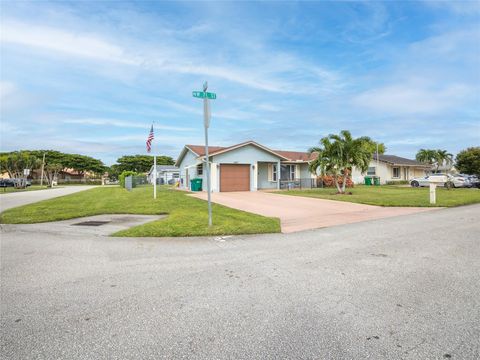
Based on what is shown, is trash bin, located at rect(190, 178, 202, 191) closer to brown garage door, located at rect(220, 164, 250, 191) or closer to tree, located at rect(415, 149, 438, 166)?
brown garage door, located at rect(220, 164, 250, 191)

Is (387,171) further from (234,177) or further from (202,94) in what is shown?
(202,94)

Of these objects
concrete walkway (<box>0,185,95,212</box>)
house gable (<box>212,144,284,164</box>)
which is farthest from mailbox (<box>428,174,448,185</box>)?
concrete walkway (<box>0,185,95,212</box>)

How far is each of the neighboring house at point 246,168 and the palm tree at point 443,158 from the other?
83.3 ft

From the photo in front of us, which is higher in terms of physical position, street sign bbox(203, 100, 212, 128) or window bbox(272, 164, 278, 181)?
street sign bbox(203, 100, 212, 128)

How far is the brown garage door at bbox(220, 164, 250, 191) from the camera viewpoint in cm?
2339

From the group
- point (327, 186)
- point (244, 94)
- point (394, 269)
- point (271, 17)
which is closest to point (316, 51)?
point (271, 17)

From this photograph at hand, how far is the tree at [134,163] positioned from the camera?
82.4 meters

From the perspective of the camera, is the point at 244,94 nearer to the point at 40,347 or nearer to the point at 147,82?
the point at 147,82

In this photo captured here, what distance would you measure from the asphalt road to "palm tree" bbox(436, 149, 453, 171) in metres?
42.2

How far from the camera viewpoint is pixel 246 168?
80.0ft

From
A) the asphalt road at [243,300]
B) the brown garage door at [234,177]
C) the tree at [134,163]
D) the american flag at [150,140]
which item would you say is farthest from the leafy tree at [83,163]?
the asphalt road at [243,300]

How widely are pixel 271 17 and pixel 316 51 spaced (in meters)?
6.31

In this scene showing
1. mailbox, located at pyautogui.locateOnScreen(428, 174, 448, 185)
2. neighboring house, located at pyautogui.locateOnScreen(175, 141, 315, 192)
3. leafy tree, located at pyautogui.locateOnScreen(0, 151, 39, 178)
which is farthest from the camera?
leafy tree, located at pyautogui.locateOnScreen(0, 151, 39, 178)

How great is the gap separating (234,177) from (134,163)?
6738 centimetres
